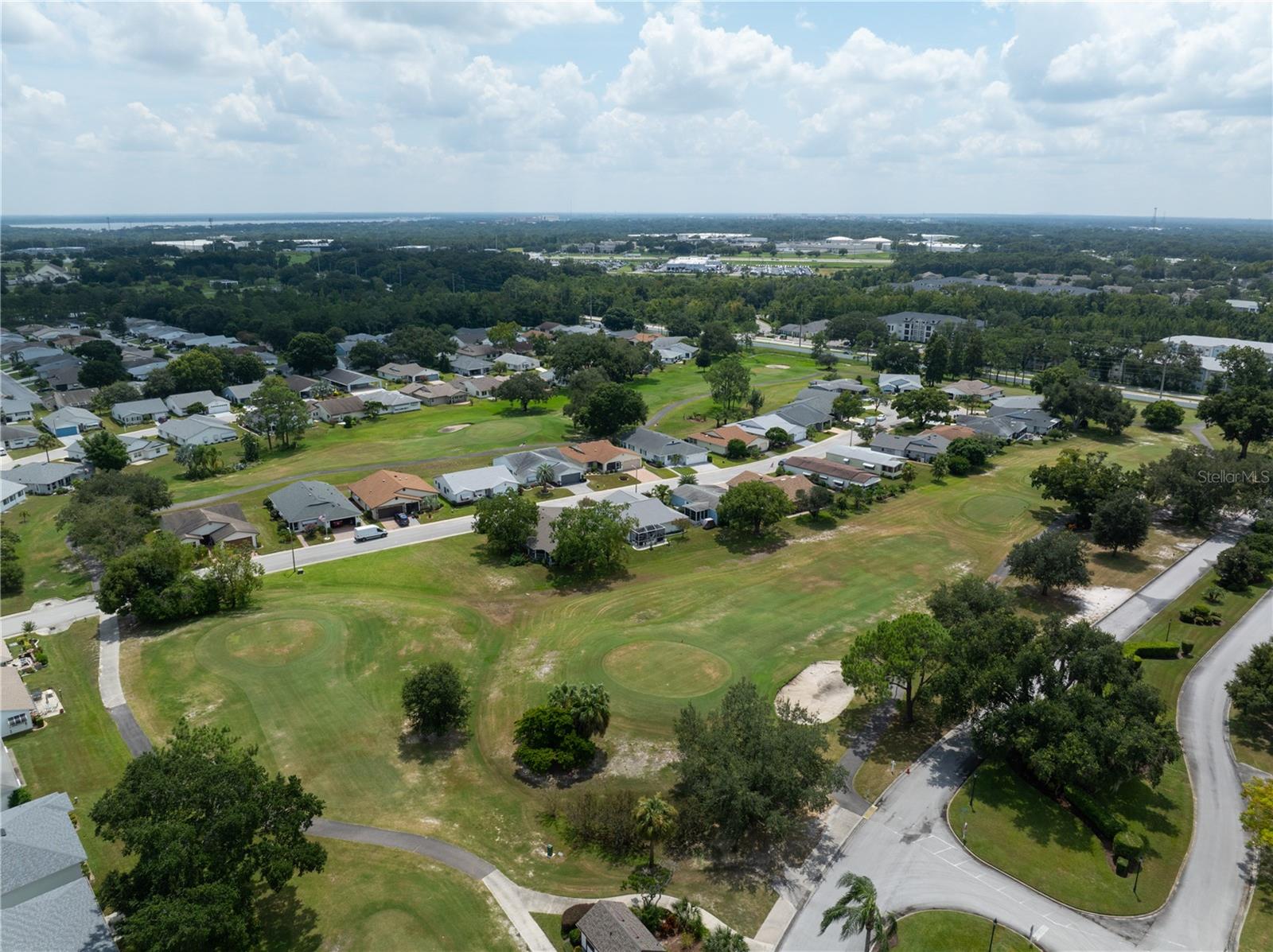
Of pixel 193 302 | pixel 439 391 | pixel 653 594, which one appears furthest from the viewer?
pixel 193 302

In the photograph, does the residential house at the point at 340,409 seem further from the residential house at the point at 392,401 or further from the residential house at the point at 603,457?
the residential house at the point at 603,457

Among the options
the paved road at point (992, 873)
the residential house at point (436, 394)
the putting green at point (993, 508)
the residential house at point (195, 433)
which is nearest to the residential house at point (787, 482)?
the putting green at point (993, 508)

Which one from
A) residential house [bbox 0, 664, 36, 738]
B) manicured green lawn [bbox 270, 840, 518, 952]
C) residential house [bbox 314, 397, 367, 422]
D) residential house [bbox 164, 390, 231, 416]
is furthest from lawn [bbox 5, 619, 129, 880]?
residential house [bbox 164, 390, 231, 416]

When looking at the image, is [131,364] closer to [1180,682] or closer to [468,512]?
[468,512]

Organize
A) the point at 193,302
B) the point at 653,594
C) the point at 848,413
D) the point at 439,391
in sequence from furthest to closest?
the point at 193,302
the point at 439,391
the point at 848,413
the point at 653,594

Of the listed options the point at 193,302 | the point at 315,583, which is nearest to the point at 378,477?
the point at 315,583

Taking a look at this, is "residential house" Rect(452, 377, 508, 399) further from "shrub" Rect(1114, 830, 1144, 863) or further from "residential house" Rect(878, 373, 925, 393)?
"shrub" Rect(1114, 830, 1144, 863)

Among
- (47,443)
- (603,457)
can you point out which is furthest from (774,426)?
(47,443)
